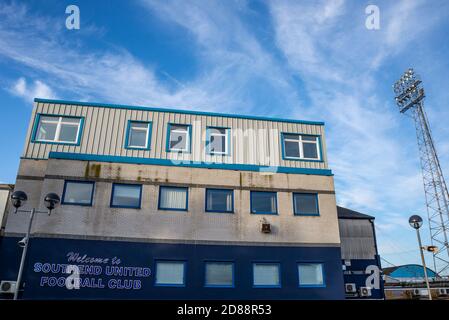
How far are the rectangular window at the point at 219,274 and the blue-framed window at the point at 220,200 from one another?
2.90 meters

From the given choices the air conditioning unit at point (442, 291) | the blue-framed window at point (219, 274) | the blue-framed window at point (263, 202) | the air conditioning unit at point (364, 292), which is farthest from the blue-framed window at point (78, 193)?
the air conditioning unit at point (442, 291)

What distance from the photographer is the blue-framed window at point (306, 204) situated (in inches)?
755

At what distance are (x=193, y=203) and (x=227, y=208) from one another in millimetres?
1973

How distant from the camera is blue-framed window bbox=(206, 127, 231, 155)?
19953mm

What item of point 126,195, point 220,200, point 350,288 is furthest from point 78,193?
point 350,288

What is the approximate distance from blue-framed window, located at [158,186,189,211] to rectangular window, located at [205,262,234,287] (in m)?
3.41

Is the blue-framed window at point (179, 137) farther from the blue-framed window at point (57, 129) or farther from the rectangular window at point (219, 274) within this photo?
the rectangular window at point (219, 274)

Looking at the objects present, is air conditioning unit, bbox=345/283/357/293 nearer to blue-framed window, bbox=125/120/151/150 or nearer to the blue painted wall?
the blue painted wall

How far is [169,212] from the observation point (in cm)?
1770

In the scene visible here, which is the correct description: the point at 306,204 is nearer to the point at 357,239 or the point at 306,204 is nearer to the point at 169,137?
the point at 357,239

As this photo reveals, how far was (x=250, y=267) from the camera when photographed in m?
17.4

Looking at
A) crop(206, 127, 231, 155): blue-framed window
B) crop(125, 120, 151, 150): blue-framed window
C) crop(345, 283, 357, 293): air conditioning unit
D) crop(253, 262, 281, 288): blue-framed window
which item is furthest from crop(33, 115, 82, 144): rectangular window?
crop(345, 283, 357, 293): air conditioning unit

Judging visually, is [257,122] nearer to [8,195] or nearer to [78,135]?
[78,135]

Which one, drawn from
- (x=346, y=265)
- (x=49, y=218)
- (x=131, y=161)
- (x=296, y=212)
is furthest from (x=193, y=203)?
(x=346, y=265)
